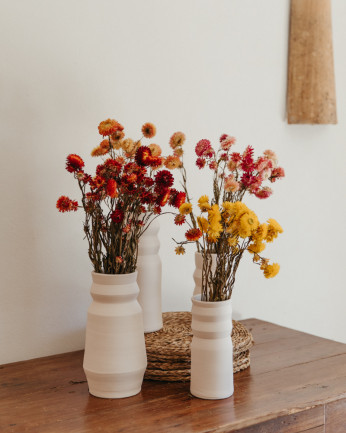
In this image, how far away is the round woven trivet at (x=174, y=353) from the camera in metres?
1.22

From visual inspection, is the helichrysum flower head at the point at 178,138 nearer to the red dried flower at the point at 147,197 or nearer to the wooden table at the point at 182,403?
the red dried flower at the point at 147,197

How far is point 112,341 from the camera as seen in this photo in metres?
1.11

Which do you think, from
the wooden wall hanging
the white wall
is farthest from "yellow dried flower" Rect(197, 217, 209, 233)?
the wooden wall hanging

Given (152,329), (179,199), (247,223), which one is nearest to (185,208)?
(179,199)

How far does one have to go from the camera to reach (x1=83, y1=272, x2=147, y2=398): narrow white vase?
43.8 inches

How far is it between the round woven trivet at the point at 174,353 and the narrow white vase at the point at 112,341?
0.09 m

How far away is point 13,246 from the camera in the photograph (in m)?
1.33

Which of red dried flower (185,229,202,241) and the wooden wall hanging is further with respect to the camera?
the wooden wall hanging

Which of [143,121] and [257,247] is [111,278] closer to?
[257,247]

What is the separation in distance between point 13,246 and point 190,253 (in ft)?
1.69

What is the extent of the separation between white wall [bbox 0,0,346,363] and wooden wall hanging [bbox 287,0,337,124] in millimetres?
33

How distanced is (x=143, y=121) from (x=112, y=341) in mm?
625

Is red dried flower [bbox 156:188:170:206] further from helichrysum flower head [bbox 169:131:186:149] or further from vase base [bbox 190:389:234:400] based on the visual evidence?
vase base [bbox 190:389:234:400]

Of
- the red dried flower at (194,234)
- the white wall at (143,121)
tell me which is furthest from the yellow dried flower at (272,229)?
the white wall at (143,121)
